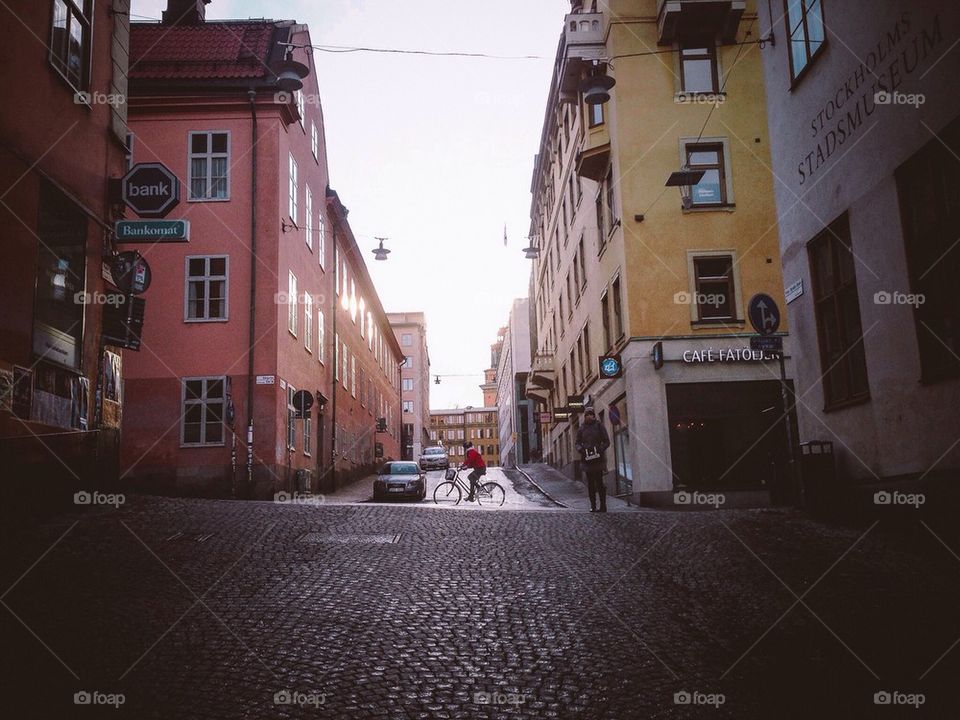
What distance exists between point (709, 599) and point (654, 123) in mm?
19058

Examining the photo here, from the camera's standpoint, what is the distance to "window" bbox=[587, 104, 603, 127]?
26000mm

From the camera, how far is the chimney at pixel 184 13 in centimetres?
2842

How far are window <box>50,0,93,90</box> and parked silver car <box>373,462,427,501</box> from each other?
16646 millimetres

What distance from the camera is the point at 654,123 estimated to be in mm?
24359

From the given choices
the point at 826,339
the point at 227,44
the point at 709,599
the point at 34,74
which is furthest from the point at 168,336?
the point at 709,599

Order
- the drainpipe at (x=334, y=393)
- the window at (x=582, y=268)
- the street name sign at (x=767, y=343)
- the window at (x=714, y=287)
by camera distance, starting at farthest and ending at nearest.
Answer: the drainpipe at (x=334, y=393), the window at (x=582, y=268), the window at (x=714, y=287), the street name sign at (x=767, y=343)

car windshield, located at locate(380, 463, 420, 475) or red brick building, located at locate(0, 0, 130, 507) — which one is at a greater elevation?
red brick building, located at locate(0, 0, 130, 507)

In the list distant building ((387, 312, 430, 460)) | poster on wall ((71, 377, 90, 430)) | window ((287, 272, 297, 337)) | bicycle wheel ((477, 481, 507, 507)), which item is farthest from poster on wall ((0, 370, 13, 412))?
distant building ((387, 312, 430, 460))

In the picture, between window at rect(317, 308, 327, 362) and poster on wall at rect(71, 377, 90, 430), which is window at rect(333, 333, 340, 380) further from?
poster on wall at rect(71, 377, 90, 430)

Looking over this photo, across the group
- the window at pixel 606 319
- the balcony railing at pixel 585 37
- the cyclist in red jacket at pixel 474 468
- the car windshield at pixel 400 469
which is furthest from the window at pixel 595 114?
the car windshield at pixel 400 469

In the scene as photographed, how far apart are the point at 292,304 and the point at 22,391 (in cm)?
1456

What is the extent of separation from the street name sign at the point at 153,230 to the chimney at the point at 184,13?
17193mm

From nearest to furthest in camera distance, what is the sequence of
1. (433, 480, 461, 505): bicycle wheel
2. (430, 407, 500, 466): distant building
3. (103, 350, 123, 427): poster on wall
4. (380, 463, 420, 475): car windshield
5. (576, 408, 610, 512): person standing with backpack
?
1. (103, 350, 123, 427): poster on wall
2. (576, 408, 610, 512): person standing with backpack
3. (433, 480, 461, 505): bicycle wheel
4. (380, 463, 420, 475): car windshield
5. (430, 407, 500, 466): distant building

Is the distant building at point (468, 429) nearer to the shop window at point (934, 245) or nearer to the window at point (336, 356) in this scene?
the window at point (336, 356)
